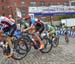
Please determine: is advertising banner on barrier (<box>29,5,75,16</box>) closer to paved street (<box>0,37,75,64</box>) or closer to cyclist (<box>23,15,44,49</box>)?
cyclist (<box>23,15,44,49</box>)

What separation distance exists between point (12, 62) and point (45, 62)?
1.26 metres

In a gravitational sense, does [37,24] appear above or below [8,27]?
below

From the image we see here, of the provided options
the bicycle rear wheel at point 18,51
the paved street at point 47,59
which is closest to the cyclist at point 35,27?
the paved street at point 47,59

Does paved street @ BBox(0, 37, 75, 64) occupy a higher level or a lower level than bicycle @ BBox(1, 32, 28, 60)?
lower

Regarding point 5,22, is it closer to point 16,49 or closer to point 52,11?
point 16,49

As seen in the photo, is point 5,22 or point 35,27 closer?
point 5,22

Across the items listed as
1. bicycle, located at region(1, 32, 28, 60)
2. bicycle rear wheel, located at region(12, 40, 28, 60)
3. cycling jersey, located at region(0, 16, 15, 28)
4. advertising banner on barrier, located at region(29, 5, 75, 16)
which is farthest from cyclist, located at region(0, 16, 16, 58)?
advertising banner on barrier, located at region(29, 5, 75, 16)

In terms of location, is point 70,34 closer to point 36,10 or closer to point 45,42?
point 36,10

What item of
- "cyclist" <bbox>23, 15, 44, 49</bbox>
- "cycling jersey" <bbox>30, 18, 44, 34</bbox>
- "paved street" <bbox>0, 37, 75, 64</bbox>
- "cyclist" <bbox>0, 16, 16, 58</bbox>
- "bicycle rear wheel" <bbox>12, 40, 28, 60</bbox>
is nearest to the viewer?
"paved street" <bbox>0, 37, 75, 64</bbox>

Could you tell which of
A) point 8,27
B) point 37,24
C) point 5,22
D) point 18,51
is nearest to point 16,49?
point 18,51

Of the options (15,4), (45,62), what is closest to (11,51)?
(45,62)

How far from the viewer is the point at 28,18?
49.7ft

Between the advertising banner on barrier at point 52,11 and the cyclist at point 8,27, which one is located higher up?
the cyclist at point 8,27

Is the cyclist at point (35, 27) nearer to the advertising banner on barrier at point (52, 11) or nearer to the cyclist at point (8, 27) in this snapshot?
the cyclist at point (8, 27)
